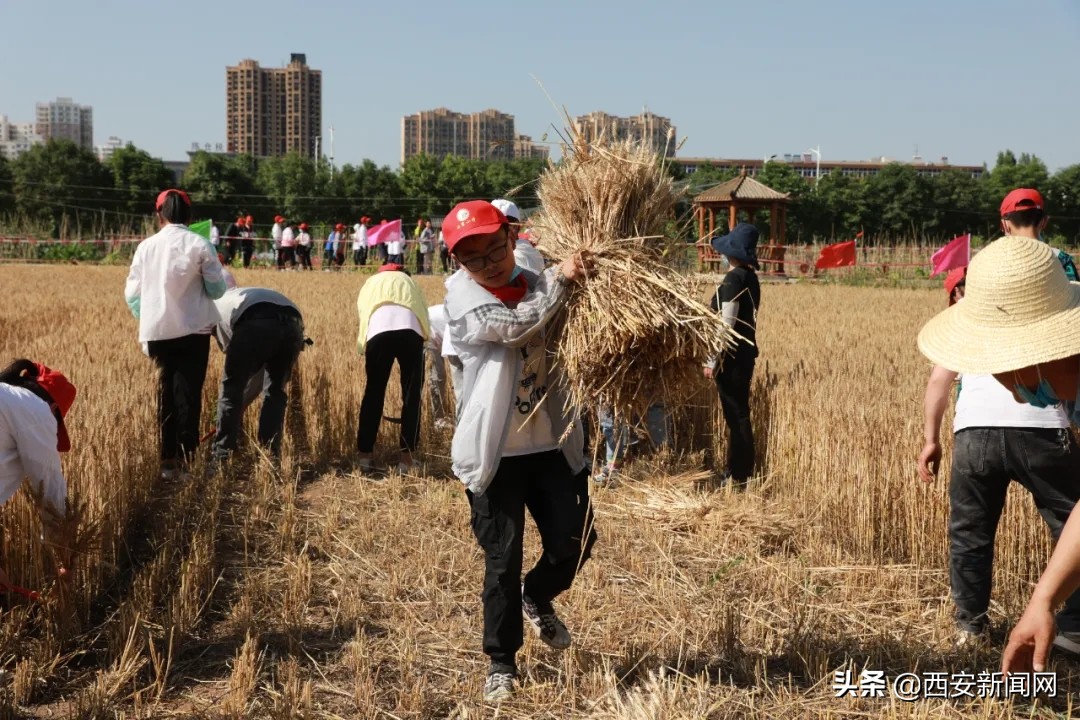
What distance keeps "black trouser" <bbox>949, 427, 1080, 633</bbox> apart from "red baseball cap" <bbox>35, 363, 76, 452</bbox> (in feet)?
11.8

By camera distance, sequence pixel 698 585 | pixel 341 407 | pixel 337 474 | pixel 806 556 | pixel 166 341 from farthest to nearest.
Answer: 1. pixel 341 407
2. pixel 337 474
3. pixel 166 341
4. pixel 806 556
5. pixel 698 585

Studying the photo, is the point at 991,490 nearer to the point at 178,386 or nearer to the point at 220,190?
the point at 178,386

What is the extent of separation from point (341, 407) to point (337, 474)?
3.05ft

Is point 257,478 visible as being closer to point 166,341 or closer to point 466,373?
point 166,341

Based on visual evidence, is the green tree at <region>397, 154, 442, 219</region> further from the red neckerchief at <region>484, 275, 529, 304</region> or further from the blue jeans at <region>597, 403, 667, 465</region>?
the red neckerchief at <region>484, 275, 529, 304</region>

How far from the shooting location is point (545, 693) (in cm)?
353

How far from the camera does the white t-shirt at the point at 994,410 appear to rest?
3.57m

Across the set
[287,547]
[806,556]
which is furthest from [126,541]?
[806,556]

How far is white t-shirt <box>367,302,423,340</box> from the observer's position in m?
6.50

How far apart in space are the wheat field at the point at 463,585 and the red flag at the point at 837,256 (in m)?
20.0

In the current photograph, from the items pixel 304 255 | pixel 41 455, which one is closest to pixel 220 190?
pixel 304 255

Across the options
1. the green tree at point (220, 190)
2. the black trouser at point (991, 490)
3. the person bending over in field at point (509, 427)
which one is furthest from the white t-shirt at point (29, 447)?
the green tree at point (220, 190)

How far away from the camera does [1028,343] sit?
7.66ft

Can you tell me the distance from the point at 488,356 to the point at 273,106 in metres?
149
